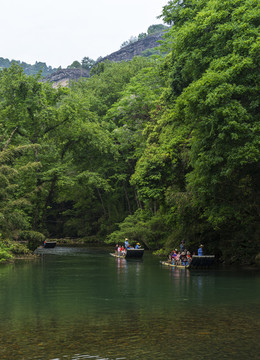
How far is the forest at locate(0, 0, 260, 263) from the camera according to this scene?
2444 cm

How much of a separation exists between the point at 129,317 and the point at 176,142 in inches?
803

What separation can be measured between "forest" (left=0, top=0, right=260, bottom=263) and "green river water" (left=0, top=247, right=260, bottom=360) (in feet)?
19.7

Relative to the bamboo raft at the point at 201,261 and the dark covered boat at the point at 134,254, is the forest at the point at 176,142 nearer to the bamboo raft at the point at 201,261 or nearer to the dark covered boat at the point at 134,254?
the bamboo raft at the point at 201,261

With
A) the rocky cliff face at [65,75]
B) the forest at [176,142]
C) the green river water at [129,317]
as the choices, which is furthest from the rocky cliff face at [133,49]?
the green river water at [129,317]

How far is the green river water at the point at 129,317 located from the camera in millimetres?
10609

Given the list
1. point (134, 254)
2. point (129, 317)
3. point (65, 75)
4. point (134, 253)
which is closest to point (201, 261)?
point (134, 253)

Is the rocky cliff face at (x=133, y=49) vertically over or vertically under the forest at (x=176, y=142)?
over

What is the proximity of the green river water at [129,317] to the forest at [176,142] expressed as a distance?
602 cm

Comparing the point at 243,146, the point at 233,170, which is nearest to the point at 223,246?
the point at 233,170

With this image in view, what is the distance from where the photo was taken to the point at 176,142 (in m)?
33.4

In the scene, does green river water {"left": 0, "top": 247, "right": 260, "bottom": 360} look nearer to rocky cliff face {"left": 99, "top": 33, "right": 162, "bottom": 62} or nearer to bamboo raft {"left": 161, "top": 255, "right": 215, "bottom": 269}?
bamboo raft {"left": 161, "top": 255, "right": 215, "bottom": 269}

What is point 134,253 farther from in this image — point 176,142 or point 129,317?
point 129,317

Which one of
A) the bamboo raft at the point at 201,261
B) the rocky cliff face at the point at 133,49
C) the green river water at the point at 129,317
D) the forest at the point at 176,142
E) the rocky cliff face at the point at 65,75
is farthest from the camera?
the rocky cliff face at the point at 133,49

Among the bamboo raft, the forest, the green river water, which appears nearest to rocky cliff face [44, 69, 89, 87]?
the forest
